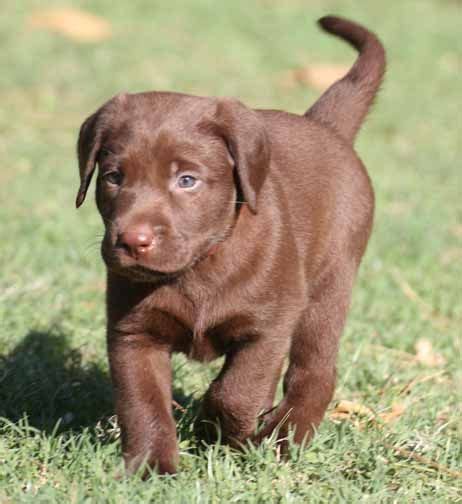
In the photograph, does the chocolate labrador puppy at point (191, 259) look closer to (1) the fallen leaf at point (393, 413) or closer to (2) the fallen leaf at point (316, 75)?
(1) the fallen leaf at point (393, 413)

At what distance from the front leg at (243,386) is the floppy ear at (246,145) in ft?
1.68

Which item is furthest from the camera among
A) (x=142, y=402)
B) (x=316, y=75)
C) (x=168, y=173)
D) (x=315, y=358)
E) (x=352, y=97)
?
(x=316, y=75)

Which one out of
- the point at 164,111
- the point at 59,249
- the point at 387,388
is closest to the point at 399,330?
the point at 387,388

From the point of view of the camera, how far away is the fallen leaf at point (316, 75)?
41.9 ft

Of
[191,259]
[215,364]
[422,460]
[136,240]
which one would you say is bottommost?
[215,364]

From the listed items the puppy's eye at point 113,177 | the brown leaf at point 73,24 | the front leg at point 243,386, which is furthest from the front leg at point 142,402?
the brown leaf at point 73,24

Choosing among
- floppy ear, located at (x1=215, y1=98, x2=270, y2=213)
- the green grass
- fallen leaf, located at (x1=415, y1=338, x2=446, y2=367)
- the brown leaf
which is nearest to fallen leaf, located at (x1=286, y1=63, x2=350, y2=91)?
the green grass

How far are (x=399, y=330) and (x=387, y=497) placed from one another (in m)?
2.33

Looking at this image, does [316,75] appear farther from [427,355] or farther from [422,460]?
[422,460]

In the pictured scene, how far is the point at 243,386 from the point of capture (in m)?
3.99

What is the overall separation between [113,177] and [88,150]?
200 mm

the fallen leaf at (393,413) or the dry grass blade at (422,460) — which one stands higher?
the dry grass blade at (422,460)

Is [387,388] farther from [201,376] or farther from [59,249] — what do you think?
[59,249]

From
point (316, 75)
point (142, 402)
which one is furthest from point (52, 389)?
point (316, 75)
